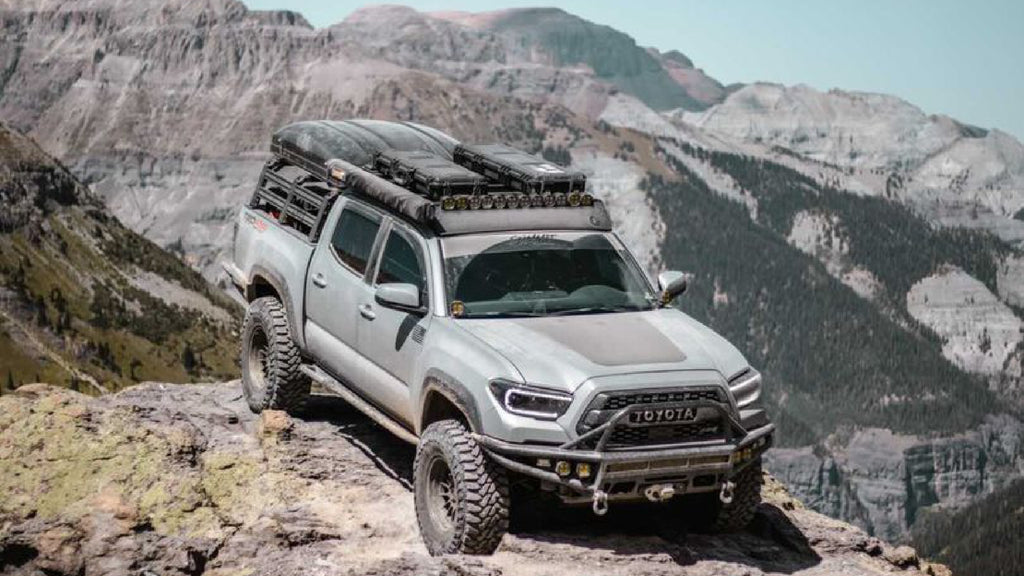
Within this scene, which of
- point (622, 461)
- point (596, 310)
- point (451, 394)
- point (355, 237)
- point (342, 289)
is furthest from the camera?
point (355, 237)

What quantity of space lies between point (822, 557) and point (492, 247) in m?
4.48

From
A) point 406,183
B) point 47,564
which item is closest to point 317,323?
point 406,183

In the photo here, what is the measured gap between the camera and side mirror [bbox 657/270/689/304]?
12875 mm

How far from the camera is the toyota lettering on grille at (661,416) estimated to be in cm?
1066

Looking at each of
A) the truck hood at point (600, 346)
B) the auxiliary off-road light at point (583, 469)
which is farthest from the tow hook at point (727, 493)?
the auxiliary off-road light at point (583, 469)

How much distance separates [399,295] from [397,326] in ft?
2.56

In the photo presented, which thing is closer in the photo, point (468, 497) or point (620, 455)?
point (620, 455)

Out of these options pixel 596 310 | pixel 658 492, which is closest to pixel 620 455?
pixel 658 492

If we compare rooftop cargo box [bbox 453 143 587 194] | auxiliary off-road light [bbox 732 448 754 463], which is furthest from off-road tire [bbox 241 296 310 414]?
auxiliary off-road light [bbox 732 448 754 463]

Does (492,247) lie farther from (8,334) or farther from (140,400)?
(8,334)

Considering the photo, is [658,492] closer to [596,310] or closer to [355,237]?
[596,310]

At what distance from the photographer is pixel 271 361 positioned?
15.3m

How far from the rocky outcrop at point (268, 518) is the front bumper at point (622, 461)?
74cm

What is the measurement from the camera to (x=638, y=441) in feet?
35.4
